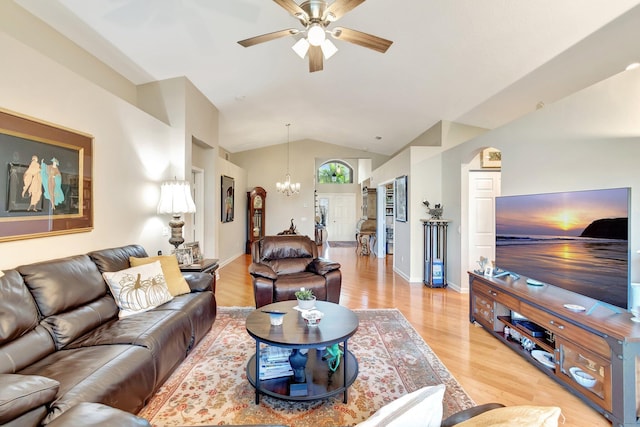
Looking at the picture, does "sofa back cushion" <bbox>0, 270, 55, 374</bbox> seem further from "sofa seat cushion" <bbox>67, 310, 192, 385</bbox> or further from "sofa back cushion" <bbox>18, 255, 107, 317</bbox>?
"sofa seat cushion" <bbox>67, 310, 192, 385</bbox>

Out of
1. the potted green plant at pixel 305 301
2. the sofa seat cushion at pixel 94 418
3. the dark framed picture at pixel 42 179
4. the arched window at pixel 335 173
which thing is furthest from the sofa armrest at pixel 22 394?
the arched window at pixel 335 173

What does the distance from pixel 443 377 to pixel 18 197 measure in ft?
11.1

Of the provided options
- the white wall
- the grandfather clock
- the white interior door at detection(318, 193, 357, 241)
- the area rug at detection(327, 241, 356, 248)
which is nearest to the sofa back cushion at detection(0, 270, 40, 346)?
the white wall

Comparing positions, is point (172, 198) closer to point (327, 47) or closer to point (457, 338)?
point (327, 47)

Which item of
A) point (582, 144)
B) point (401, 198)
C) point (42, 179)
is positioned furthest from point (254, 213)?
point (582, 144)

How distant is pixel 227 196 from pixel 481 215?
5091mm

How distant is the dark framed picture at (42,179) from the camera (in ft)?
6.70

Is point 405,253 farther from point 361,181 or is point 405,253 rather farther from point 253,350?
point 361,181

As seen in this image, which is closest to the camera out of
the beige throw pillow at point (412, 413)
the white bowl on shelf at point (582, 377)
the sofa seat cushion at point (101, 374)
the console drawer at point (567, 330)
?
the beige throw pillow at point (412, 413)

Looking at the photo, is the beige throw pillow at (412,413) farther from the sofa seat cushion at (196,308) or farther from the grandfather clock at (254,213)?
the grandfather clock at (254,213)

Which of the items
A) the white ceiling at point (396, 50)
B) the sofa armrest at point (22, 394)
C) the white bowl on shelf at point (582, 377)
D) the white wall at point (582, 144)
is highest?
the white ceiling at point (396, 50)

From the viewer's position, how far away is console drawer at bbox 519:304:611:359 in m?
1.85

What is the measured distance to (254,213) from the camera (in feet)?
27.4

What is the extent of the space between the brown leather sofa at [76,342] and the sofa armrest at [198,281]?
38cm
